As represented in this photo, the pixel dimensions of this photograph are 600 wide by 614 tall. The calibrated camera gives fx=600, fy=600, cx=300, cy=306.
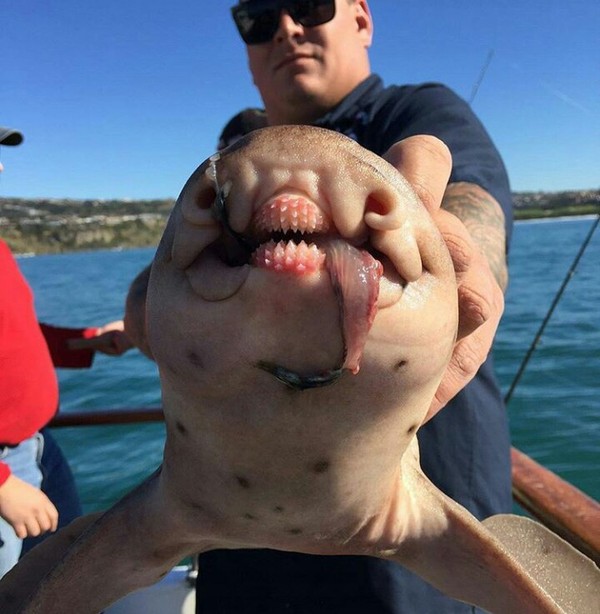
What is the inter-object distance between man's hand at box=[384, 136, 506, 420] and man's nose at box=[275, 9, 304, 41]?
1582 mm

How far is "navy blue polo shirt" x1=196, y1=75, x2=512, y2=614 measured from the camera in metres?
2.06

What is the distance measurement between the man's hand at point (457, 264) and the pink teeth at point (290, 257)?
41 cm

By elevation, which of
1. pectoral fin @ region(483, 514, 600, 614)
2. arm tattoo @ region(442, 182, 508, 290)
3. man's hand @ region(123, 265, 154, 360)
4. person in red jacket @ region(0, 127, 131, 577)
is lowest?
person in red jacket @ region(0, 127, 131, 577)

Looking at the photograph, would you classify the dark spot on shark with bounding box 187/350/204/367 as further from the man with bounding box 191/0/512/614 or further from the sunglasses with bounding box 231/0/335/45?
the sunglasses with bounding box 231/0/335/45

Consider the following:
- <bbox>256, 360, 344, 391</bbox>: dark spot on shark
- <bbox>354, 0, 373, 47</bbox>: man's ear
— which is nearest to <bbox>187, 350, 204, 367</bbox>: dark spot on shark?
<bbox>256, 360, 344, 391</bbox>: dark spot on shark

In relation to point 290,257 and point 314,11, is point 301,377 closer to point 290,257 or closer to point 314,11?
point 290,257

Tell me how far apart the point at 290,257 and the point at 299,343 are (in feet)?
0.47

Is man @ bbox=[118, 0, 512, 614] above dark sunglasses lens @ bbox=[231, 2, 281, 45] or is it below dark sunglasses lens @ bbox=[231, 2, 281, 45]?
below

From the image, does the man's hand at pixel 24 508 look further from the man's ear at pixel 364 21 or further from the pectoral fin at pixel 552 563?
the man's ear at pixel 364 21

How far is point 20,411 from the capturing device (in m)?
2.96

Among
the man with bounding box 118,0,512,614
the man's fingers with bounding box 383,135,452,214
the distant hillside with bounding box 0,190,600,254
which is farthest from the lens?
the distant hillside with bounding box 0,190,600,254

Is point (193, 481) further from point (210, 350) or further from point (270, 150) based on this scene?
point (270, 150)

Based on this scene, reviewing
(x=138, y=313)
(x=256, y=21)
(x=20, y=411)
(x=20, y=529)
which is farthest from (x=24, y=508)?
(x=256, y=21)

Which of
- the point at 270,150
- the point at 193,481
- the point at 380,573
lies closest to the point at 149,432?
the point at 380,573
